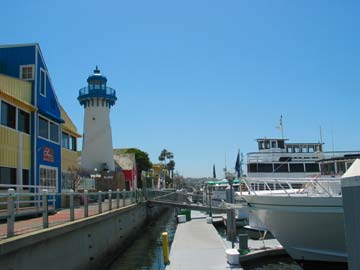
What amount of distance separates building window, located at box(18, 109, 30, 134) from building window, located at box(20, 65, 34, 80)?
6.99 feet

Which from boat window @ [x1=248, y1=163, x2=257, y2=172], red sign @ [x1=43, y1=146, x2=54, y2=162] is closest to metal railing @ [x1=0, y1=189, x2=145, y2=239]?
red sign @ [x1=43, y1=146, x2=54, y2=162]

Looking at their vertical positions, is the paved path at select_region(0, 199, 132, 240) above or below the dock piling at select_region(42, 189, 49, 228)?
below

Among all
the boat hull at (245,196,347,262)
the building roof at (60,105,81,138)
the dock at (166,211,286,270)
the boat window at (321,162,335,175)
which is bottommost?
the dock at (166,211,286,270)

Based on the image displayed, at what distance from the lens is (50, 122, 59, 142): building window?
2311 cm

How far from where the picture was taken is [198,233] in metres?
21.3

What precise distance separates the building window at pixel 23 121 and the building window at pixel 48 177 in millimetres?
2434

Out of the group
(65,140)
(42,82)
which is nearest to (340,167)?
(42,82)

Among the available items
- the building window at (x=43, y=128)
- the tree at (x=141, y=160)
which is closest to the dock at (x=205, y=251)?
the building window at (x=43, y=128)

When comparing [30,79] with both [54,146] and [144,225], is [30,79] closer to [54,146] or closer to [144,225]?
[54,146]

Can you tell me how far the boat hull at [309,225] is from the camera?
13.3 meters

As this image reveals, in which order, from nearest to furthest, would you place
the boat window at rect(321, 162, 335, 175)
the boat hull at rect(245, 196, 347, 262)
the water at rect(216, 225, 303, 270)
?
the boat hull at rect(245, 196, 347, 262)
the water at rect(216, 225, 303, 270)
the boat window at rect(321, 162, 335, 175)

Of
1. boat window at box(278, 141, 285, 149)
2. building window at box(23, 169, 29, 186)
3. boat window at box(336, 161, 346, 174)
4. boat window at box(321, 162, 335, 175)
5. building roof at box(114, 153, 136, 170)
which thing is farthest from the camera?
building roof at box(114, 153, 136, 170)

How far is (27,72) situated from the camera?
20969 millimetres

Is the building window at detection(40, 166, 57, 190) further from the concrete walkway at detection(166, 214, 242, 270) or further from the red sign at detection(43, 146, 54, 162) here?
the concrete walkway at detection(166, 214, 242, 270)
